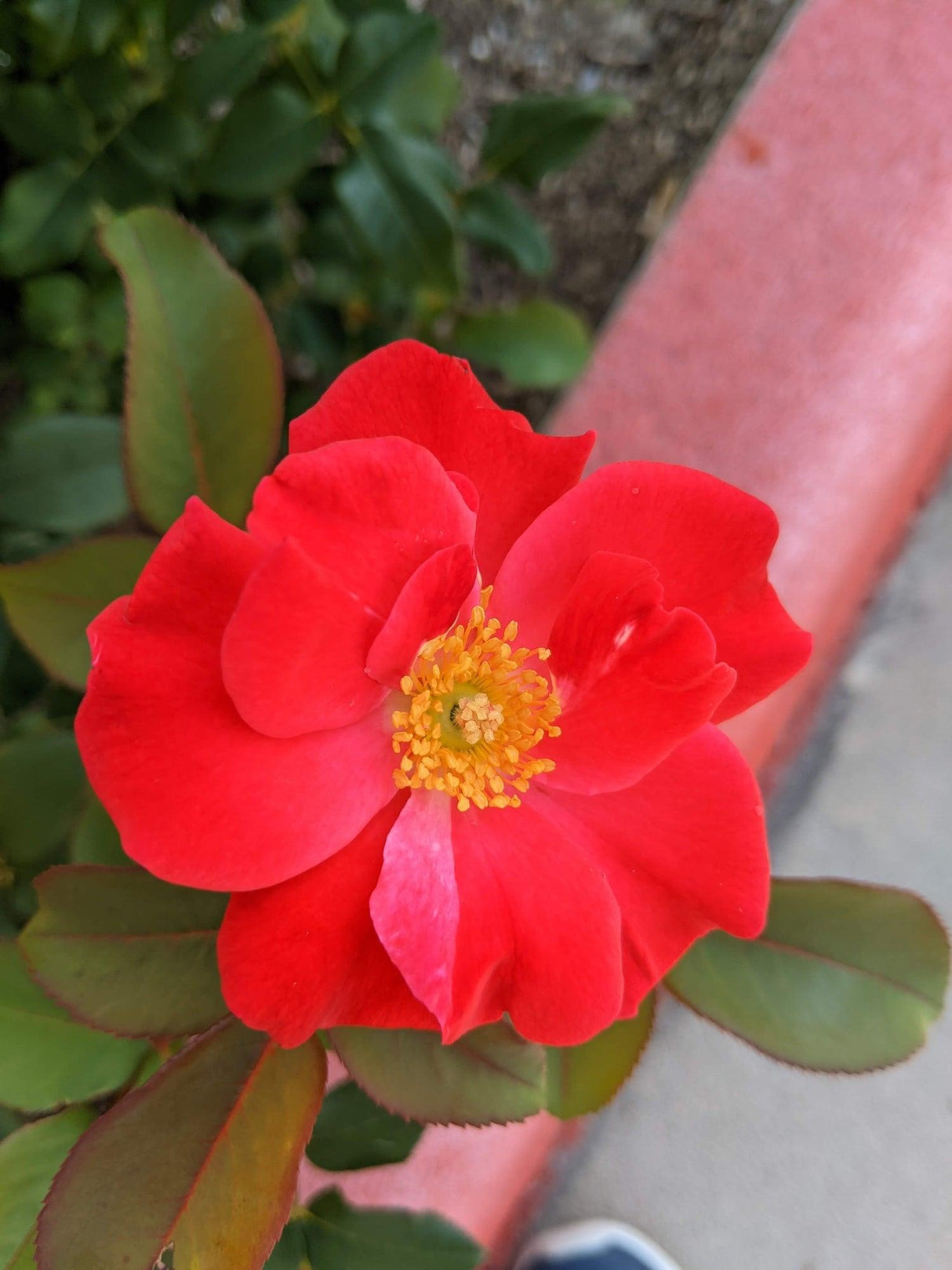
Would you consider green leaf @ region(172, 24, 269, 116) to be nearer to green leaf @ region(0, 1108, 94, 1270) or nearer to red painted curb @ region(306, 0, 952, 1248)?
red painted curb @ region(306, 0, 952, 1248)

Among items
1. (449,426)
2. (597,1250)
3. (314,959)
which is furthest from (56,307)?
(597,1250)

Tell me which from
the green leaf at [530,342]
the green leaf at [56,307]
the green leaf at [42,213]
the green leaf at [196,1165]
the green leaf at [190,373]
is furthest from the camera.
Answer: the green leaf at [530,342]

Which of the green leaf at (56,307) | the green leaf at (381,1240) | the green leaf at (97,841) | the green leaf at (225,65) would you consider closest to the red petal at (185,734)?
the green leaf at (97,841)

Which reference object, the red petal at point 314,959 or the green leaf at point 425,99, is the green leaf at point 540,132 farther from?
the red petal at point 314,959

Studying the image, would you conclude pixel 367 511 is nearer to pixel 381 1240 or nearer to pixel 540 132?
pixel 381 1240

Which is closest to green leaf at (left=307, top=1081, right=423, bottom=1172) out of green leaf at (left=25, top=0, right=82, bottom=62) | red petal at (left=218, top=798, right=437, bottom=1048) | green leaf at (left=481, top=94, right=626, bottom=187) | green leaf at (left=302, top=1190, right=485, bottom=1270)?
green leaf at (left=302, top=1190, right=485, bottom=1270)

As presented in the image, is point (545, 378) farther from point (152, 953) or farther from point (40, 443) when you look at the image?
point (152, 953)
